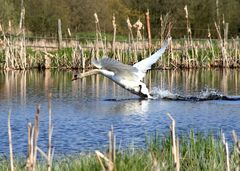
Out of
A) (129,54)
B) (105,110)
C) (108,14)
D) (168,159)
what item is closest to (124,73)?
(105,110)

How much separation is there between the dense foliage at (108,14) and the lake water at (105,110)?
19490 millimetres

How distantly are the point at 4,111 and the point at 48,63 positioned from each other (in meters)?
15.3

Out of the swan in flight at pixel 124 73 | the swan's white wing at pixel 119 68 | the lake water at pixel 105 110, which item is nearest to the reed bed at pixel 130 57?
the lake water at pixel 105 110

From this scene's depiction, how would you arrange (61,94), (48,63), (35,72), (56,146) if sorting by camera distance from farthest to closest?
(48,63), (35,72), (61,94), (56,146)

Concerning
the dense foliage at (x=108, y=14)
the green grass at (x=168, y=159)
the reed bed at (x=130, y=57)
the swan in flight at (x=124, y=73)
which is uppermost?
the dense foliage at (x=108, y=14)

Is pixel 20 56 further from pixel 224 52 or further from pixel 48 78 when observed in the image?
pixel 224 52

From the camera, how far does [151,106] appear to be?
15.9 m

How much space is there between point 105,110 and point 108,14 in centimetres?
3461

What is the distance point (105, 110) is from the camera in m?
15.5

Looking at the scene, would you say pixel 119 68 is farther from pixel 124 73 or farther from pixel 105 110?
pixel 105 110

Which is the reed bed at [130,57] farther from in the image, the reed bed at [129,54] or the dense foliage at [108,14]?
the dense foliage at [108,14]

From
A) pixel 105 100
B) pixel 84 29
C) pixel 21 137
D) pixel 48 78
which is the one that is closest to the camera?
A: pixel 21 137

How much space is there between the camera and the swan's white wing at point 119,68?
53.0 feet

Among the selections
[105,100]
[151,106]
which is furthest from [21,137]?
[105,100]
